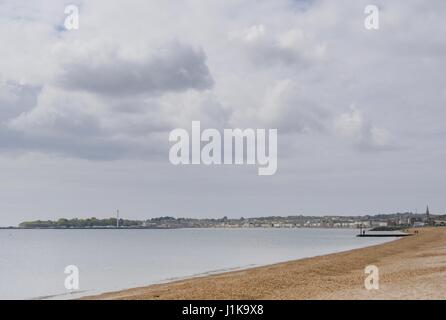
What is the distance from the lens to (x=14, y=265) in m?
69.2

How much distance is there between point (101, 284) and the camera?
144 ft

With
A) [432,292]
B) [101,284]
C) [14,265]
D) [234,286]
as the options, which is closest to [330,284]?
[234,286]

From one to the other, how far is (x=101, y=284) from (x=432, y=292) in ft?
94.0

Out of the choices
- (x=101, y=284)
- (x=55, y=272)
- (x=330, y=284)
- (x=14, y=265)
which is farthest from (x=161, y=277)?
(x=14, y=265)
